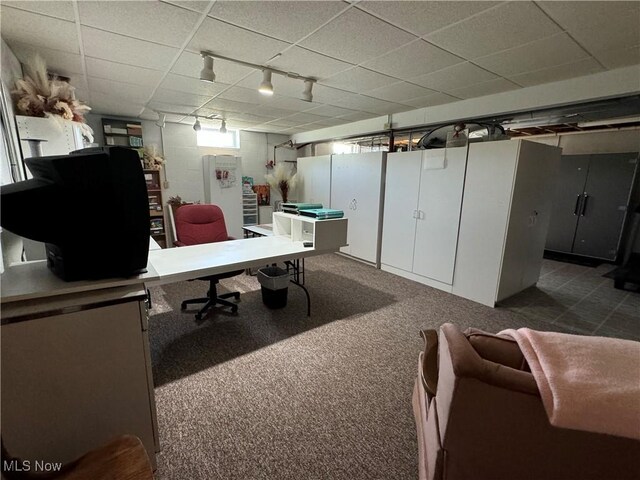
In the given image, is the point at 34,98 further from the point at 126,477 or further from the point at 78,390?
the point at 126,477

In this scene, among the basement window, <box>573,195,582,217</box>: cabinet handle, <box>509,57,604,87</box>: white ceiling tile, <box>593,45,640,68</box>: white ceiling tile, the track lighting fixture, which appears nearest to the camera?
<box>593,45,640,68</box>: white ceiling tile

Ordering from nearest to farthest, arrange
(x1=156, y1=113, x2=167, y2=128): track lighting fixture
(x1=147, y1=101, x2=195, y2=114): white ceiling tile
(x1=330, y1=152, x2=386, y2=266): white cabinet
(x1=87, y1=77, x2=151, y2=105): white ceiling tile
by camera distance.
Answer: (x1=87, y1=77, x2=151, y2=105): white ceiling tile → (x1=147, y1=101, x2=195, y2=114): white ceiling tile → (x1=330, y1=152, x2=386, y2=266): white cabinet → (x1=156, y1=113, x2=167, y2=128): track lighting fixture

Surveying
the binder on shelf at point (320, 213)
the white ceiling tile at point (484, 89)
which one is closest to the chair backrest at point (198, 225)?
the binder on shelf at point (320, 213)

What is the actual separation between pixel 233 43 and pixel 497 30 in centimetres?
192

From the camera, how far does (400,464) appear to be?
1425mm

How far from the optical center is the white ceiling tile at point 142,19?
1.72 m

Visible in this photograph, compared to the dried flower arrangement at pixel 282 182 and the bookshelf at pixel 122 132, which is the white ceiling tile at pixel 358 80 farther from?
the bookshelf at pixel 122 132

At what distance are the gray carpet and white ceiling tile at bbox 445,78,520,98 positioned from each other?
2.43 meters

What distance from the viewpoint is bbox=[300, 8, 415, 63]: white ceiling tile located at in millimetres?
1877

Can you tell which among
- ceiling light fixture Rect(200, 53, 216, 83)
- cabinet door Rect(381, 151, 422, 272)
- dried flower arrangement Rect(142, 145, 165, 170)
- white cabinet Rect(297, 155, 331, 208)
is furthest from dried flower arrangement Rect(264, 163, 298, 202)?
ceiling light fixture Rect(200, 53, 216, 83)

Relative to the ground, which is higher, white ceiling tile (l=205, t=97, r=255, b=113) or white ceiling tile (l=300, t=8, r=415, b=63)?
white ceiling tile (l=300, t=8, r=415, b=63)

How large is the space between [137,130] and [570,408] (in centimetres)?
602

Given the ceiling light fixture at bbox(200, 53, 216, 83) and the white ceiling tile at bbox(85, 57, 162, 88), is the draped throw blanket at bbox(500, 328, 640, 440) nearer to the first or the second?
the ceiling light fixture at bbox(200, 53, 216, 83)

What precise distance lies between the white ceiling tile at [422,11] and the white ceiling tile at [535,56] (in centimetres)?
75
